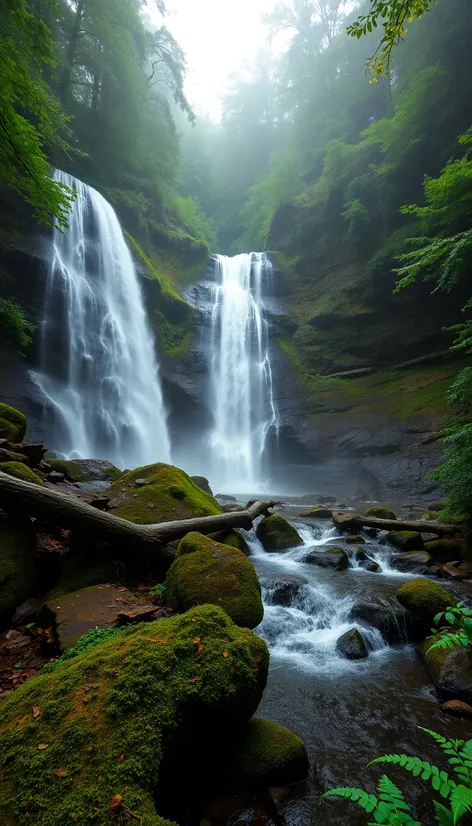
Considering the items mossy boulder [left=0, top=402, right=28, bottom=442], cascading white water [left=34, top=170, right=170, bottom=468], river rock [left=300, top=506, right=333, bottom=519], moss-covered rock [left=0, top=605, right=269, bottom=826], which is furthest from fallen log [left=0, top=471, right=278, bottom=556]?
cascading white water [left=34, top=170, right=170, bottom=468]

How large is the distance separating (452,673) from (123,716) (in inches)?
131

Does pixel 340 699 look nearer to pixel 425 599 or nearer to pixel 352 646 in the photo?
pixel 352 646

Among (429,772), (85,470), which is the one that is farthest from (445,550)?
(85,470)

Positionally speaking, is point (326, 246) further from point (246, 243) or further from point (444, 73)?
point (246, 243)

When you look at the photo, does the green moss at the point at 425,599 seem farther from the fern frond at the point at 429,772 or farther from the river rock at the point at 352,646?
the fern frond at the point at 429,772

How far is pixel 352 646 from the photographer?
421 cm

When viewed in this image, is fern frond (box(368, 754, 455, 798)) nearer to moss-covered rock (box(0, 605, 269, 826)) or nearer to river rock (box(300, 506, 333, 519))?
moss-covered rock (box(0, 605, 269, 826))

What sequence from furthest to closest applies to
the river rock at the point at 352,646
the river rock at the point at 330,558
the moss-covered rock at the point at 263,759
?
the river rock at the point at 330,558 < the river rock at the point at 352,646 < the moss-covered rock at the point at 263,759

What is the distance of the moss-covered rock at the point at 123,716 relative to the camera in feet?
4.67

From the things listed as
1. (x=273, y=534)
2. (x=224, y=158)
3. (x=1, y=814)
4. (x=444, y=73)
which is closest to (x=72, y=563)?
(x=1, y=814)

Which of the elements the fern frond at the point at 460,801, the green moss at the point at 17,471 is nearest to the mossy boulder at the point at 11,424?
the green moss at the point at 17,471

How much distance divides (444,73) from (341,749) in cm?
2646

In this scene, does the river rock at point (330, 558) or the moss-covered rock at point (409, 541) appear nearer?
the river rock at point (330, 558)

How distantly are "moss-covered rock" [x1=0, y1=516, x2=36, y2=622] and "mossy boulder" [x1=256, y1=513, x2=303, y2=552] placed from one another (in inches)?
222
